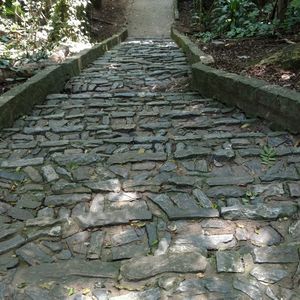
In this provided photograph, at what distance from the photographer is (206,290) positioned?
2.14 meters

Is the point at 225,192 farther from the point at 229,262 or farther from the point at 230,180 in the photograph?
the point at 229,262

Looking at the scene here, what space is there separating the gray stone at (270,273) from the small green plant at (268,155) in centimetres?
132

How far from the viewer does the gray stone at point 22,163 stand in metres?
3.53

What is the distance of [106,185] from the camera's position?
318 cm

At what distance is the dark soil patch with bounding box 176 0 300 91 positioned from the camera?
4898 millimetres

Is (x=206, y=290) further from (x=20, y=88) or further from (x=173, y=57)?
(x=173, y=57)

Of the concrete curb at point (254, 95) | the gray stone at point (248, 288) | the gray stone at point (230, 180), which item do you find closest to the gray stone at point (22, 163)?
the gray stone at point (230, 180)

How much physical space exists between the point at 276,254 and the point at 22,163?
2.30 m

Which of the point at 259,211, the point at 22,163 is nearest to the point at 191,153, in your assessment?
the point at 259,211

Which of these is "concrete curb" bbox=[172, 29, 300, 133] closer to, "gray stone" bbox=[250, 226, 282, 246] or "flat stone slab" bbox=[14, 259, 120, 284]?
"gray stone" bbox=[250, 226, 282, 246]

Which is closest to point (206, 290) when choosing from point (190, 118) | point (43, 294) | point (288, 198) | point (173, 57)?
point (43, 294)

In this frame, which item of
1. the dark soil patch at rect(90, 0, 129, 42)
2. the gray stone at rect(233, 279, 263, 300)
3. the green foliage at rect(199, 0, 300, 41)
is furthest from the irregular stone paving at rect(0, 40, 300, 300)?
the dark soil patch at rect(90, 0, 129, 42)

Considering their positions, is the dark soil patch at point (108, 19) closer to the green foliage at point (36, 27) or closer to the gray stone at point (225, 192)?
the green foliage at point (36, 27)

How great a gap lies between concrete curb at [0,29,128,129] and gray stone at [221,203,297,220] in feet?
9.03
